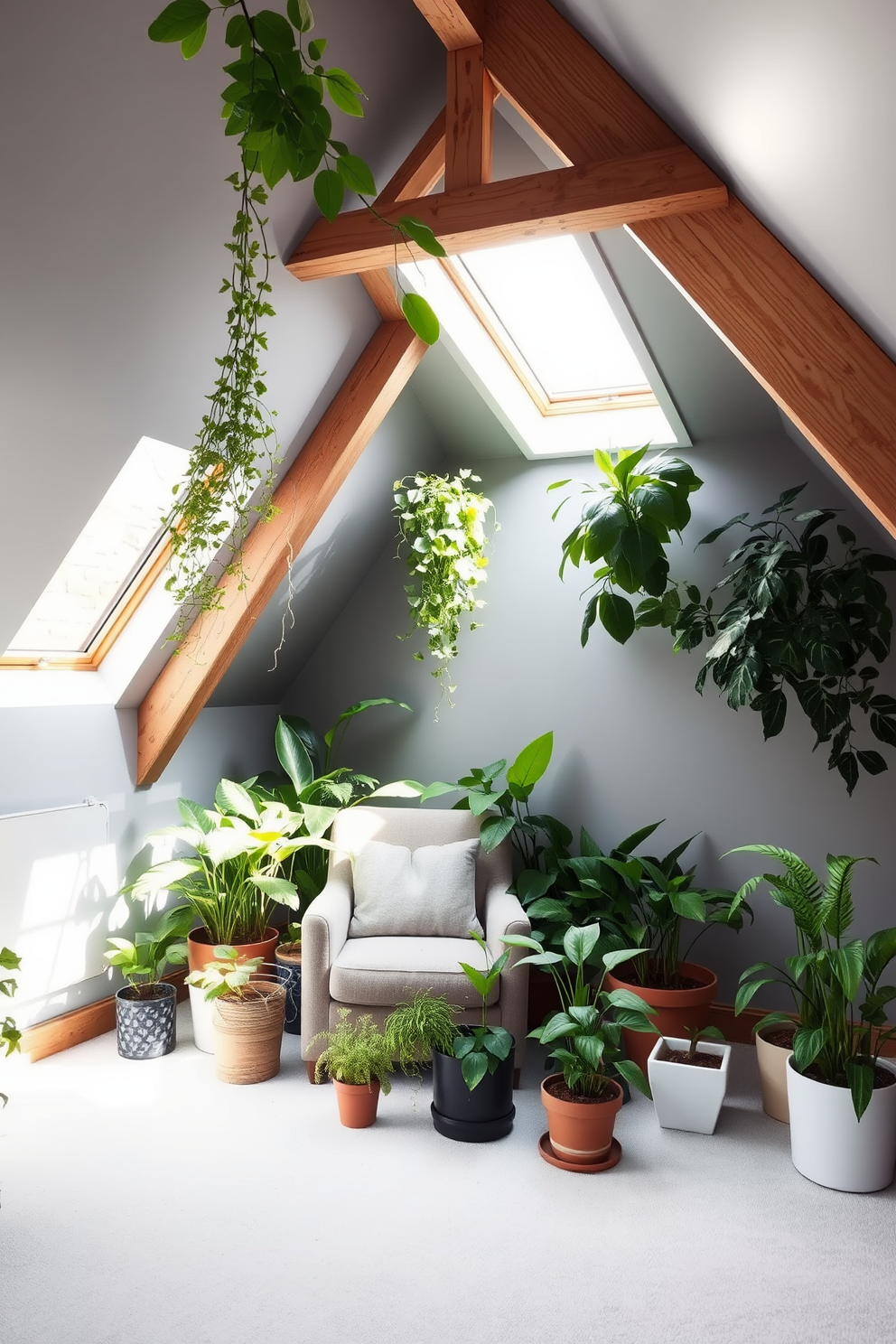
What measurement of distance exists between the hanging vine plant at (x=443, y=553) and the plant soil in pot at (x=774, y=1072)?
1.80 m

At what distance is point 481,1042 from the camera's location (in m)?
2.84

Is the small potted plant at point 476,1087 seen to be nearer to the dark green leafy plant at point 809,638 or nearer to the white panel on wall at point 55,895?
the dark green leafy plant at point 809,638

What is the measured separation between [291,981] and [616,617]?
1785mm

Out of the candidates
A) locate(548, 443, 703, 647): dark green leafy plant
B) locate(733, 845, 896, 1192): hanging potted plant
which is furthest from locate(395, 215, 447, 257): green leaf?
locate(548, 443, 703, 647): dark green leafy plant

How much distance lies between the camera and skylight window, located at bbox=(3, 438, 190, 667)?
3.15 m

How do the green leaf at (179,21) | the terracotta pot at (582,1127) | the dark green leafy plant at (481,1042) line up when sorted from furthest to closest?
the dark green leafy plant at (481,1042) < the terracotta pot at (582,1127) < the green leaf at (179,21)

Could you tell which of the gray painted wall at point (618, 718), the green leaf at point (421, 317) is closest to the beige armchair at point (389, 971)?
the gray painted wall at point (618, 718)

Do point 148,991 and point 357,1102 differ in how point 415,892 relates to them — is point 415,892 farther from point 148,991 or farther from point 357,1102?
point 148,991

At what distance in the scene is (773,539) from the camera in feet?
11.5

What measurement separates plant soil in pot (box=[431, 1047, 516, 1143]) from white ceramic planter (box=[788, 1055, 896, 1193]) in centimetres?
83

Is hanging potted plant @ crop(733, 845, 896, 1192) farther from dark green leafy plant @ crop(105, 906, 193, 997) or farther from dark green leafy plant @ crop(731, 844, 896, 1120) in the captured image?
dark green leafy plant @ crop(105, 906, 193, 997)

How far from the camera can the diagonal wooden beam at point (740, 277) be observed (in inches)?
84.0

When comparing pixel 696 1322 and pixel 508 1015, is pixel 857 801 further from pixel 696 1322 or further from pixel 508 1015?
pixel 696 1322

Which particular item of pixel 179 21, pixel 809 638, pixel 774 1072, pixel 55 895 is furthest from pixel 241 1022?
pixel 179 21
